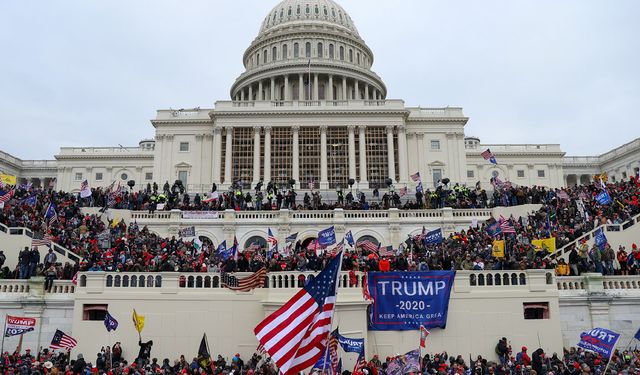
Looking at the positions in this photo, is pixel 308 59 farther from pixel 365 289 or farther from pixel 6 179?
pixel 365 289

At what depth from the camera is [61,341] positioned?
65.4 ft

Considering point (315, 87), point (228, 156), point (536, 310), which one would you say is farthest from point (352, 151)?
point (536, 310)

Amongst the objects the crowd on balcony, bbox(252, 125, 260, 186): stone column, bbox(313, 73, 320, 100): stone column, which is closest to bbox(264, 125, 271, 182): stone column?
bbox(252, 125, 260, 186): stone column

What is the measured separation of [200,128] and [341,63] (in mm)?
29158

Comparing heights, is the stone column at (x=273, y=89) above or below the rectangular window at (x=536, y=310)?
above

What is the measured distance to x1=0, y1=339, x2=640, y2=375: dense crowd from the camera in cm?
1809

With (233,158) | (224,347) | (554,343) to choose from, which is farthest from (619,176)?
(224,347)

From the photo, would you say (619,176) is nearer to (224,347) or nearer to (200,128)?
(200,128)

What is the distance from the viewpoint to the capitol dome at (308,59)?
290ft

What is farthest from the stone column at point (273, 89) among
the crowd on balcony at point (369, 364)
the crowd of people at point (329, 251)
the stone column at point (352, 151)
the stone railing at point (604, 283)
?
the crowd on balcony at point (369, 364)

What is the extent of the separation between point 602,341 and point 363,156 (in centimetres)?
5131

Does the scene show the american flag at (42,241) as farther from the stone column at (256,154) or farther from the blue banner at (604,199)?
the stone column at (256,154)

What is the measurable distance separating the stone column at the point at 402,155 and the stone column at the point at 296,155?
12100 millimetres

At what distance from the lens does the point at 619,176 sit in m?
96.1
